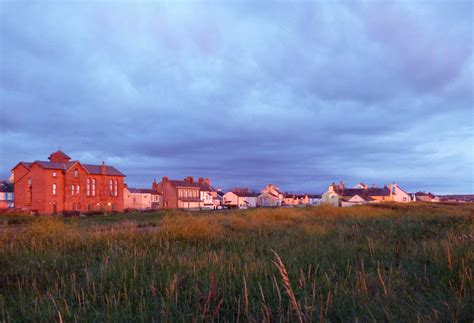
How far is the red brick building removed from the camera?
176ft

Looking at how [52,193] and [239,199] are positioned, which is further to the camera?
[239,199]

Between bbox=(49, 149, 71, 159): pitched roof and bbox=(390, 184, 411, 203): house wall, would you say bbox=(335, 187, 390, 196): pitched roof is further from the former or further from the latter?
bbox=(49, 149, 71, 159): pitched roof

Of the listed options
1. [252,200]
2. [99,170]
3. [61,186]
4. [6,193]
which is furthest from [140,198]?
[252,200]

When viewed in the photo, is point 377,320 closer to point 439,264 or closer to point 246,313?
point 246,313

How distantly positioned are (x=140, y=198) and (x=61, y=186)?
883 inches

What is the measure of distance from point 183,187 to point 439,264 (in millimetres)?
72597

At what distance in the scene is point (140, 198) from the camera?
251 ft

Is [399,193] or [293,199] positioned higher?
[399,193]

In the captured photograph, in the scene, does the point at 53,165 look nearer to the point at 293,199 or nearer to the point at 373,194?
the point at 373,194

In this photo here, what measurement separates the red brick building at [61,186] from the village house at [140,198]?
42.7 feet

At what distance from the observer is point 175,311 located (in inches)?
157

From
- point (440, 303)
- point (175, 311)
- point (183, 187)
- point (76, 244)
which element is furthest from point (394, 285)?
point (183, 187)

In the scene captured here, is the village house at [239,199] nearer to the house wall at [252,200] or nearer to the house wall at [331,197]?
the house wall at [252,200]

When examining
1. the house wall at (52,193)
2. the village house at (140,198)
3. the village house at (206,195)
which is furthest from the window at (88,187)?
the village house at (206,195)
